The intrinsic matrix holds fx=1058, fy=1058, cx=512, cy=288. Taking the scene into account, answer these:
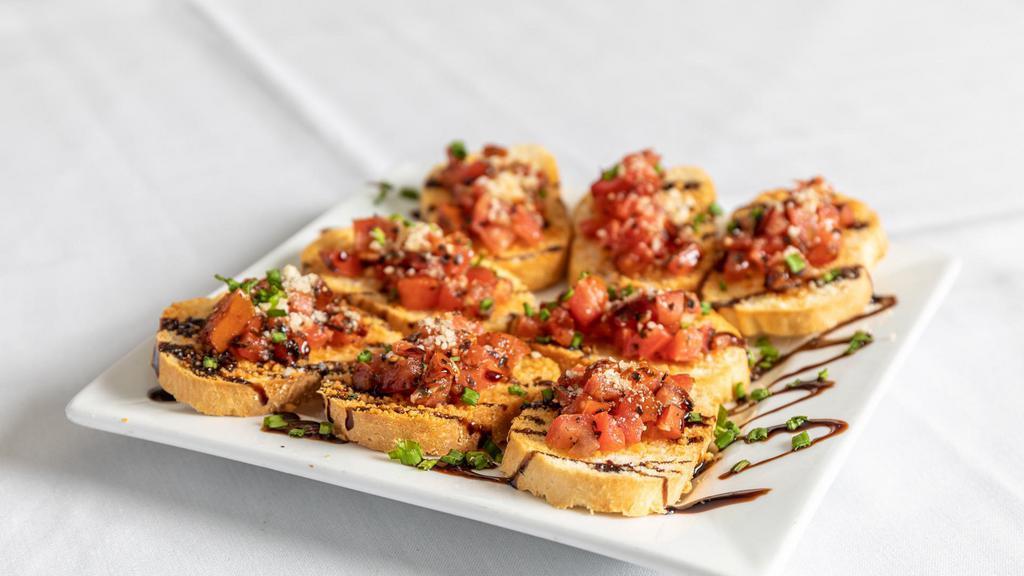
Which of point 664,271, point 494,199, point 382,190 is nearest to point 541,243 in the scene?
point 494,199

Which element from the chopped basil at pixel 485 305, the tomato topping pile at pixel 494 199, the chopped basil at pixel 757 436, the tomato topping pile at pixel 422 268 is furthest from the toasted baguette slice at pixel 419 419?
the tomato topping pile at pixel 494 199

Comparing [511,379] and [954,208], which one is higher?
[954,208]

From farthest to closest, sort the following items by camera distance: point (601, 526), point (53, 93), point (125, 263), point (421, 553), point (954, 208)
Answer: point (53, 93)
point (954, 208)
point (125, 263)
point (421, 553)
point (601, 526)

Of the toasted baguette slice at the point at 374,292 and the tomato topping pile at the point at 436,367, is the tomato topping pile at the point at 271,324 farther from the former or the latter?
the toasted baguette slice at the point at 374,292

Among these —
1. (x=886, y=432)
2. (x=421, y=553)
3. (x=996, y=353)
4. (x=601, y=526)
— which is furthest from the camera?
(x=996, y=353)

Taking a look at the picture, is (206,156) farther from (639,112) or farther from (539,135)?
(639,112)

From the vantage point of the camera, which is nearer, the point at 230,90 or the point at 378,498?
the point at 378,498

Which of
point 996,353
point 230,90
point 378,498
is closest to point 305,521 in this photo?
point 378,498
